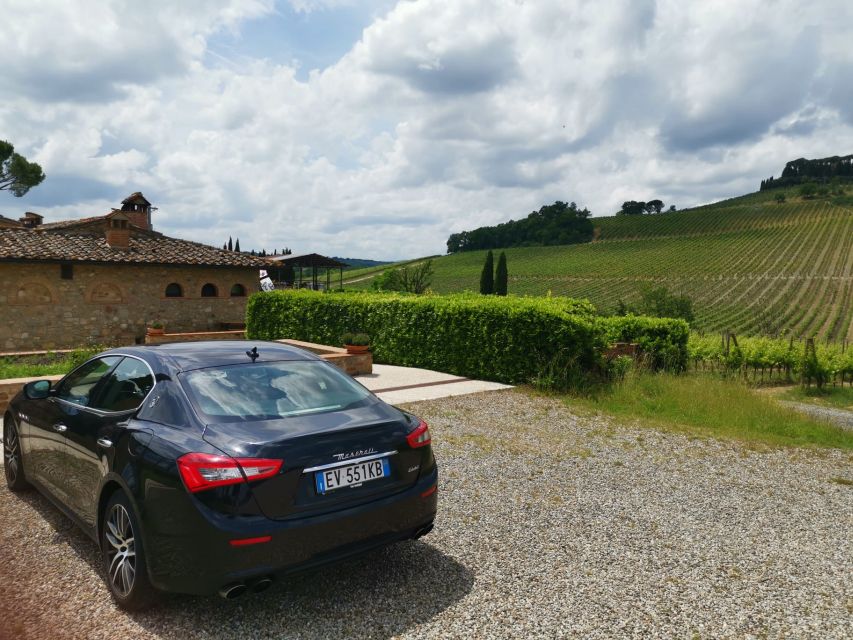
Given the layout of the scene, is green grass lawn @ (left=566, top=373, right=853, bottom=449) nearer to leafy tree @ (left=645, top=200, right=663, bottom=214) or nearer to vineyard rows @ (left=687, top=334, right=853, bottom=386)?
vineyard rows @ (left=687, top=334, right=853, bottom=386)

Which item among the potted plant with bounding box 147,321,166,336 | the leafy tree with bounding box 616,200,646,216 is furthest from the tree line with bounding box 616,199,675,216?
the potted plant with bounding box 147,321,166,336

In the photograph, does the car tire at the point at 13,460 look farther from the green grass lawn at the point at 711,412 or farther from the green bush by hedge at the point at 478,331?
the green bush by hedge at the point at 478,331

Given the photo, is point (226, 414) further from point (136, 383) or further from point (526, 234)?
point (526, 234)

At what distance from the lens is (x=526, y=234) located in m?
118

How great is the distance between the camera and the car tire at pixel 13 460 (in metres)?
4.95

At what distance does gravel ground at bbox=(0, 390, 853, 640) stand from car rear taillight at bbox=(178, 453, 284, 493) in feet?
2.87

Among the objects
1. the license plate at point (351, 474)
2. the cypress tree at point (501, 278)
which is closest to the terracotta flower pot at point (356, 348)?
the license plate at point (351, 474)

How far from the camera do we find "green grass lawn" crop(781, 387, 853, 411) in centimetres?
2061

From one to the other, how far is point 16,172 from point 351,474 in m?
52.0

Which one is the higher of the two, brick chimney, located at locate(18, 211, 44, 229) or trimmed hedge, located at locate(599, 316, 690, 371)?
brick chimney, located at locate(18, 211, 44, 229)

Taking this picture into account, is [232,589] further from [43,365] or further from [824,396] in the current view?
[824,396]

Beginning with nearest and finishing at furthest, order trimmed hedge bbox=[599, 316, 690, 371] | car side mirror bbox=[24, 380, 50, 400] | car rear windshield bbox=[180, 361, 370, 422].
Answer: car rear windshield bbox=[180, 361, 370, 422], car side mirror bbox=[24, 380, 50, 400], trimmed hedge bbox=[599, 316, 690, 371]

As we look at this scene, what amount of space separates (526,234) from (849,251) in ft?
197

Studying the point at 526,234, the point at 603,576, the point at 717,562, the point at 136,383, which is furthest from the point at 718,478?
the point at 526,234
